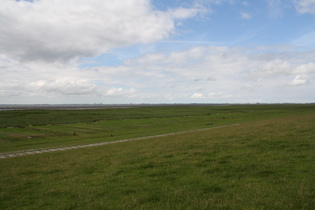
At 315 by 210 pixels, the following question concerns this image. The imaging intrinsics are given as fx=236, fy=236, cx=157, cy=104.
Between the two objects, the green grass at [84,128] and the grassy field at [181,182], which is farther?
the green grass at [84,128]

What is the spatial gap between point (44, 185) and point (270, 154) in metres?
11.1

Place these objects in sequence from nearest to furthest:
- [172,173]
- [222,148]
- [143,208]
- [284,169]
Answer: [143,208] → [284,169] → [172,173] → [222,148]

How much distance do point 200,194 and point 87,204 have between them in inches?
143

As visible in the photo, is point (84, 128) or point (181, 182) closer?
point (181, 182)

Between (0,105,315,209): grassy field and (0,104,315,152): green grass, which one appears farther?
Result: (0,104,315,152): green grass

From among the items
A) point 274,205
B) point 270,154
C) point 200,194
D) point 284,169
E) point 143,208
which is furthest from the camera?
point 270,154

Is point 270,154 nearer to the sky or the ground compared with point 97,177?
nearer to the sky

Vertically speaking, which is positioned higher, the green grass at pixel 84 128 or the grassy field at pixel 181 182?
the grassy field at pixel 181 182

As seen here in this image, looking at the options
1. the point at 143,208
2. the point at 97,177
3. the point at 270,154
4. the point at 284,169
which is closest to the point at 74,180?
the point at 97,177

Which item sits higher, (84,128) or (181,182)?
(181,182)

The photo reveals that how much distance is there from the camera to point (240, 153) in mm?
12906

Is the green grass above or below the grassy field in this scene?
below

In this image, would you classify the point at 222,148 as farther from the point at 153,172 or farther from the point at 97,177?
the point at 97,177

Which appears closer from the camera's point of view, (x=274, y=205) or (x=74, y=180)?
(x=274, y=205)
